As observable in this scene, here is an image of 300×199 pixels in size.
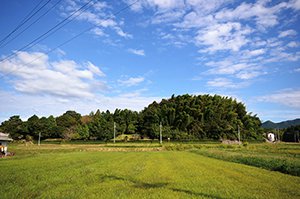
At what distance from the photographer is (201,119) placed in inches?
3802

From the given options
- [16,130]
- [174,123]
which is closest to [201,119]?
[174,123]

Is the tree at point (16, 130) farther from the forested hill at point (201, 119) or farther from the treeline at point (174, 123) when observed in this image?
the forested hill at point (201, 119)

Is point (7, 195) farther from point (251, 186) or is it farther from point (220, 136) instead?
point (220, 136)

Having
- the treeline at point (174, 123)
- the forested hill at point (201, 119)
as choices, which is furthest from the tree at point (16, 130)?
the forested hill at point (201, 119)

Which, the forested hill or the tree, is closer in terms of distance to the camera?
the forested hill

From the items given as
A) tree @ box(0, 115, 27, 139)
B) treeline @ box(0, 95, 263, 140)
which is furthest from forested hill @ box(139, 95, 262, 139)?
tree @ box(0, 115, 27, 139)

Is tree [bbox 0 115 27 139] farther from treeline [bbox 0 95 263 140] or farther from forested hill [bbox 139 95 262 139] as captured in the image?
forested hill [bbox 139 95 262 139]

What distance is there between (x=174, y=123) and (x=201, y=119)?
379 inches

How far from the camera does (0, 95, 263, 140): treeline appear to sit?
310 ft

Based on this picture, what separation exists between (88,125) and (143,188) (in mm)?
91926

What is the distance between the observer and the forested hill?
309 feet

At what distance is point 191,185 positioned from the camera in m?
13.1

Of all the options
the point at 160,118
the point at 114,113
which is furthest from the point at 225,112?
the point at 114,113

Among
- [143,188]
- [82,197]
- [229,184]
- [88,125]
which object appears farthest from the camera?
[88,125]
